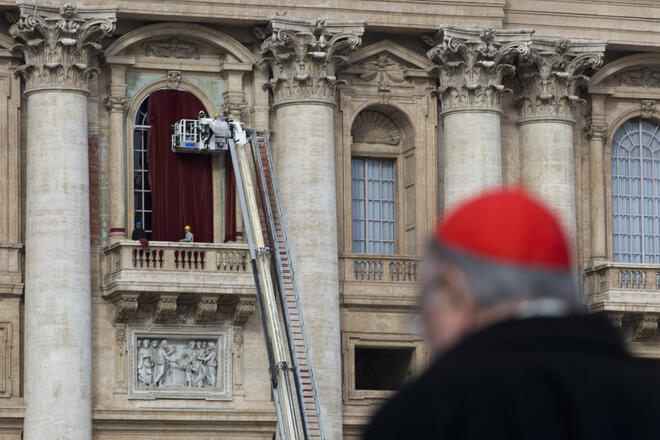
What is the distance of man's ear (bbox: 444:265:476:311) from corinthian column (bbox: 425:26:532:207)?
31.1 metres

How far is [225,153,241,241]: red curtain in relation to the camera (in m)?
33.6

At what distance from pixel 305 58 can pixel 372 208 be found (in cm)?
319

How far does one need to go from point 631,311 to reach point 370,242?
4.99m

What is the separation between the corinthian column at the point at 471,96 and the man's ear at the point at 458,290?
31110 millimetres

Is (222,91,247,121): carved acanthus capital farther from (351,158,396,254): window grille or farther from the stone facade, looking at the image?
(351,158,396,254): window grille

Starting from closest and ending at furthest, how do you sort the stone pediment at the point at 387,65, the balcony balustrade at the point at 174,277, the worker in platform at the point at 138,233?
the balcony balustrade at the point at 174,277, the worker in platform at the point at 138,233, the stone pediment at the point at 387,65

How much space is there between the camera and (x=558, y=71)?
116ft

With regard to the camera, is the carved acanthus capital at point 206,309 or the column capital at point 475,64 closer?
the carved acanthus capital at point 206,309

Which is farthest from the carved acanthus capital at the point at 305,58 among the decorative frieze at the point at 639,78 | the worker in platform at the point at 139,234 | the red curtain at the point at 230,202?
the decorative frieze at the point at 639,78

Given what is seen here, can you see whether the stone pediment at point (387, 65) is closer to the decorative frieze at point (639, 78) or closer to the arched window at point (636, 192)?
the decorative frieze at point (639, 78)

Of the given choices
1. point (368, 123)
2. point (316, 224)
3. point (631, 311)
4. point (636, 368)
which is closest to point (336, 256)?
point (316, 224)

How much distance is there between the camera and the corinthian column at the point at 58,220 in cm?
3170

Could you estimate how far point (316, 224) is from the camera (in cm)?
3309

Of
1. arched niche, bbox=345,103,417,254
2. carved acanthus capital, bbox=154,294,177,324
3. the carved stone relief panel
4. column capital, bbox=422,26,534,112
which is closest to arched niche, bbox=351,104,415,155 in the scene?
arched niche, bbox=345,103,417,254
